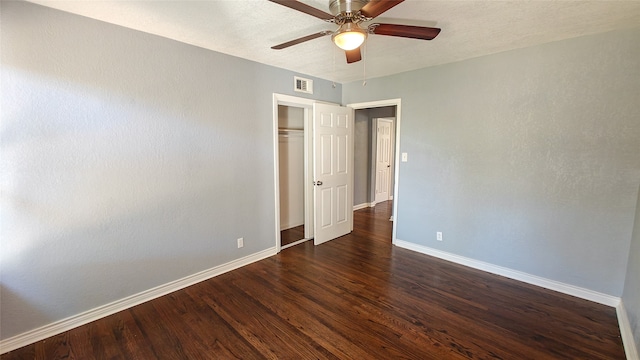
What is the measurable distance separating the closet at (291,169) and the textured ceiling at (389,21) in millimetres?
1655

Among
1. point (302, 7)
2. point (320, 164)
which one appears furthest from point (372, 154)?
point (302, 7)

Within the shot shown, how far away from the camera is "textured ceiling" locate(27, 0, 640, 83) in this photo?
1.94 meters

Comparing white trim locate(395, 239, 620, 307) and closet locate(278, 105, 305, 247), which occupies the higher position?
closet locate(278, 105, 305, 247)

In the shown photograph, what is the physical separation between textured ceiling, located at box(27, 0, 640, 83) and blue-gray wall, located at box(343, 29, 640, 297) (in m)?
0.27

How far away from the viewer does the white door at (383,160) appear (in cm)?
664

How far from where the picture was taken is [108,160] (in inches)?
90.5

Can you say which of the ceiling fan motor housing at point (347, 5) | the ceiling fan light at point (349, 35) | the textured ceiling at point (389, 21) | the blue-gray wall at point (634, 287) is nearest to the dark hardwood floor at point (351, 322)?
the blue-gray wall at point (634, 287)

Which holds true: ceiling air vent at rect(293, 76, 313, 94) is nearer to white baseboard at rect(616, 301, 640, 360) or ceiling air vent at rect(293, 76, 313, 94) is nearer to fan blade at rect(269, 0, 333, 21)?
fan blade at rect(269, 0, 333, 21)

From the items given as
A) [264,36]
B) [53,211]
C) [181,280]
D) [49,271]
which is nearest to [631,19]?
[264,36]

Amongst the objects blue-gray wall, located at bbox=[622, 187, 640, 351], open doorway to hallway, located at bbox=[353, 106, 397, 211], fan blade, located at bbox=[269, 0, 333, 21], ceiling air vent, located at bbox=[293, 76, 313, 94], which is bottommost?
blue-gray wall, located at bbox=[622, 187, 640, 351]

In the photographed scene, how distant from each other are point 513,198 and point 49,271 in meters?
4.35

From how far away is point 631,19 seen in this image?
2131 millimetres

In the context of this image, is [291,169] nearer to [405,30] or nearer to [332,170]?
[332,170]

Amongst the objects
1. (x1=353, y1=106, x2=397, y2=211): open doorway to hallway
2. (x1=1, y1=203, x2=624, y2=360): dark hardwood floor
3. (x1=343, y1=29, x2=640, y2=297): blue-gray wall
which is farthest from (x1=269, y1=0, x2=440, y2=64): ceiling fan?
(x1=353, y1=106, x2=397, y2=211): open doorway to hallway
